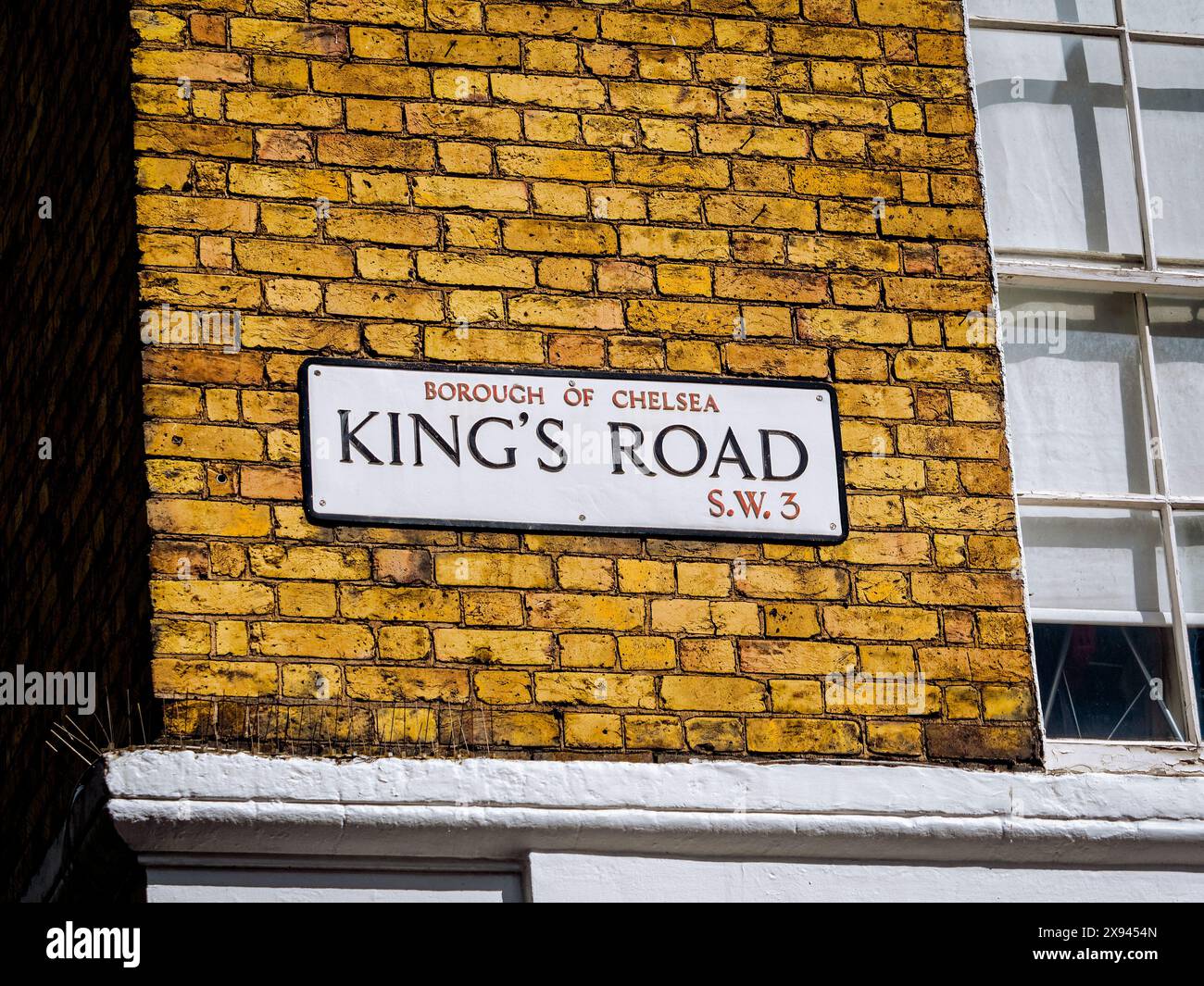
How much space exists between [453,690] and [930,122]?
1998 millimetres

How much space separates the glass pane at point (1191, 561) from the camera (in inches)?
205

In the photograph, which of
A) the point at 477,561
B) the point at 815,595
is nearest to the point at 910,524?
the point at 815,595

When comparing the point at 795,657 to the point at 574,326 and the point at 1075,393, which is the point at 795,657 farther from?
the point at 1075,393

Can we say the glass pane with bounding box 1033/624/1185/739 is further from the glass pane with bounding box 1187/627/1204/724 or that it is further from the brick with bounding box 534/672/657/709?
the brick with bounding box 534/672/657/709

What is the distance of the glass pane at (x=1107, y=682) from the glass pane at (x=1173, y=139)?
111cm

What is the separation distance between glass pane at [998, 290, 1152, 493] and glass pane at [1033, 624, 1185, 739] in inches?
15.7

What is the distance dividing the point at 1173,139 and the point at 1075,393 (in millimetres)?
847

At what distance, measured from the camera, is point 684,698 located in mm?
4664

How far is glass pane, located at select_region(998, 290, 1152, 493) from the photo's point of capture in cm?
531

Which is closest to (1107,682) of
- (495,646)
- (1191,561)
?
(1191,561)

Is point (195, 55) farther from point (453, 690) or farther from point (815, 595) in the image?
point (815, 595)

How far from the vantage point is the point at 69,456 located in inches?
207

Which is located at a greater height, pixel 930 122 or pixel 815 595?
pixel 930 122
